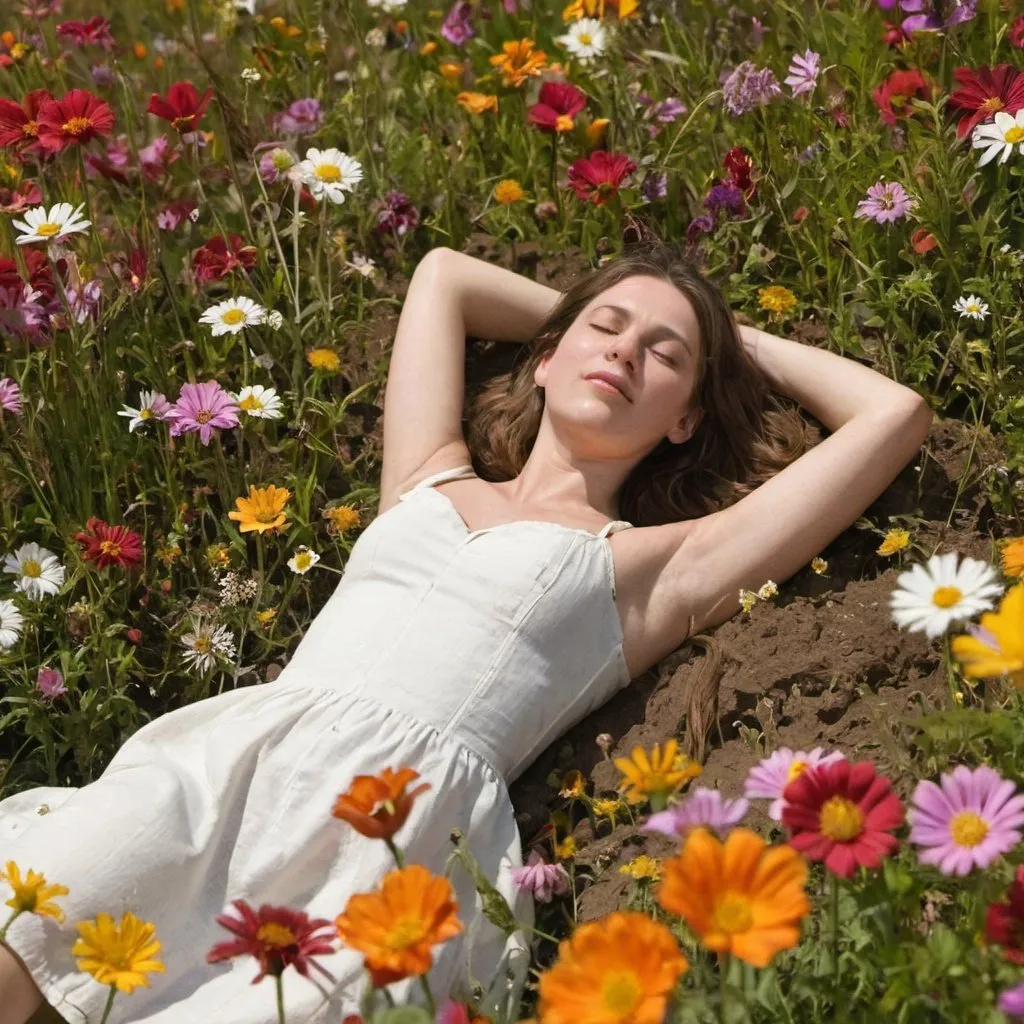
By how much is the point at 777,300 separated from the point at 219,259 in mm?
1091

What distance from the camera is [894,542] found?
2.61 metres

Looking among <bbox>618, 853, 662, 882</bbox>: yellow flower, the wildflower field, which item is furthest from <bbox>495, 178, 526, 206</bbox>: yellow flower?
<bbox>618, 853, 662, 882</bbox>: yellow flower

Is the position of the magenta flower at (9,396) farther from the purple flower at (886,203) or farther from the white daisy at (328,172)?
the purple flower at (886,203)

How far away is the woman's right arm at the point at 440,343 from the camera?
2.88 meters

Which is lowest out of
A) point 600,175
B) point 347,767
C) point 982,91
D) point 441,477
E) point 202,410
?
point 347,767

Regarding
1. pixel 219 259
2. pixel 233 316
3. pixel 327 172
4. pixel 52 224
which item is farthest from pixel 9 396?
pixel 327 172

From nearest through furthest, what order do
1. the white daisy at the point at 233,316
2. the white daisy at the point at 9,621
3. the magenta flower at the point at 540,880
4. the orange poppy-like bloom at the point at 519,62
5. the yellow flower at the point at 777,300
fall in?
the magenta flower at the point at 540,880 → the white daisy at the point at 9,621 → the white daisy at the point at 233,316 → the yellow flower at the point at 777,300 → the orange poppy-like bloom at the point at 519,62

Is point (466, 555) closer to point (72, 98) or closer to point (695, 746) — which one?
point (695, 746)

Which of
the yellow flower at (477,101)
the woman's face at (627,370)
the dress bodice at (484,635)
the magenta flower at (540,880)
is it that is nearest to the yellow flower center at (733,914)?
the magenta flower at (540,880)

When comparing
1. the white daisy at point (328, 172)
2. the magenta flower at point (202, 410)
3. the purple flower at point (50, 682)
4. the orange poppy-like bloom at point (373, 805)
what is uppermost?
the orange poppy-like bloom at point (373, 805)

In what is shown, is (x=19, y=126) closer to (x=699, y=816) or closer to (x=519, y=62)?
(x=519, y=62)

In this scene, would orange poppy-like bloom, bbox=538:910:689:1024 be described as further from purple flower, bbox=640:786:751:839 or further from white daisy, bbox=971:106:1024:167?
white daisy, bbox=971:106:1024:167

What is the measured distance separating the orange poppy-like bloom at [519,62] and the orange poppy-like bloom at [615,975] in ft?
7.77

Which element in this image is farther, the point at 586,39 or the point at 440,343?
the point at 586,39
